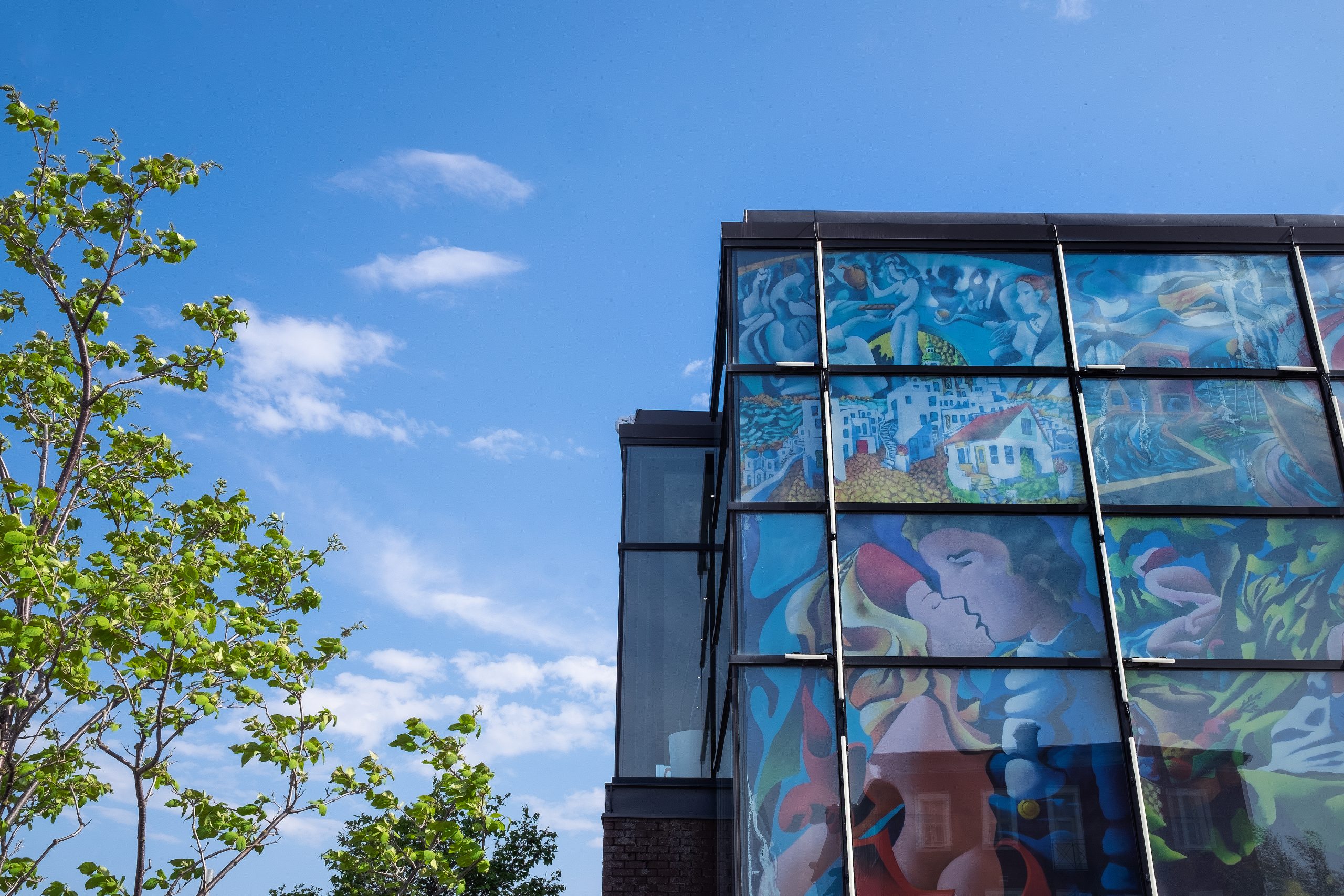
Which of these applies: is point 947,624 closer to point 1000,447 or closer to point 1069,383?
point 1000,447

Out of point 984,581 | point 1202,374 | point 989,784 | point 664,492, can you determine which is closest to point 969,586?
point 984,581

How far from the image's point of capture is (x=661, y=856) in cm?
1466

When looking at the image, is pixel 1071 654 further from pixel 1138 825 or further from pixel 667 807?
pixel 667 807

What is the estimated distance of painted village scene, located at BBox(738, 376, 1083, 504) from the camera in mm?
12352

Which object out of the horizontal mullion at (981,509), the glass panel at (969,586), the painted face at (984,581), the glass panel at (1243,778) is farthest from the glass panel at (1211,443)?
the glass panel at (1243,778)

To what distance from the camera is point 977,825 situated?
10.8m

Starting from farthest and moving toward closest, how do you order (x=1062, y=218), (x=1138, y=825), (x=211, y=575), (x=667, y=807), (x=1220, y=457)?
(x=667, y=807) → (x=1062, y=218) → (x=1220, y=457) → (x=1138, y=825) → (x=211, y=575)

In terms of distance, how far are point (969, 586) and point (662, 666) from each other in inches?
237

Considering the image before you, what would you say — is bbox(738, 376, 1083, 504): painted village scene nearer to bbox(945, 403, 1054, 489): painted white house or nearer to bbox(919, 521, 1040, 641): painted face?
bbox(945, 403, 1054, 489): painted white house

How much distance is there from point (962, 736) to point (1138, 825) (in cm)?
178

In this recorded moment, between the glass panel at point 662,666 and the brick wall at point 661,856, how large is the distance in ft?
3.06

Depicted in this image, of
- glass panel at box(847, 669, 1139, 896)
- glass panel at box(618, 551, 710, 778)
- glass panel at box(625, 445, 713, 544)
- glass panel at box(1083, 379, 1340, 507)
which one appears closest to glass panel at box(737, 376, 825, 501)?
glass panel at box(847, 669, 1139, 896)

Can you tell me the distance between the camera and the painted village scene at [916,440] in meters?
12.4

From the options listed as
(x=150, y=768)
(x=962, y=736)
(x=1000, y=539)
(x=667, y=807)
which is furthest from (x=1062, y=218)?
(x=150, y=768)
